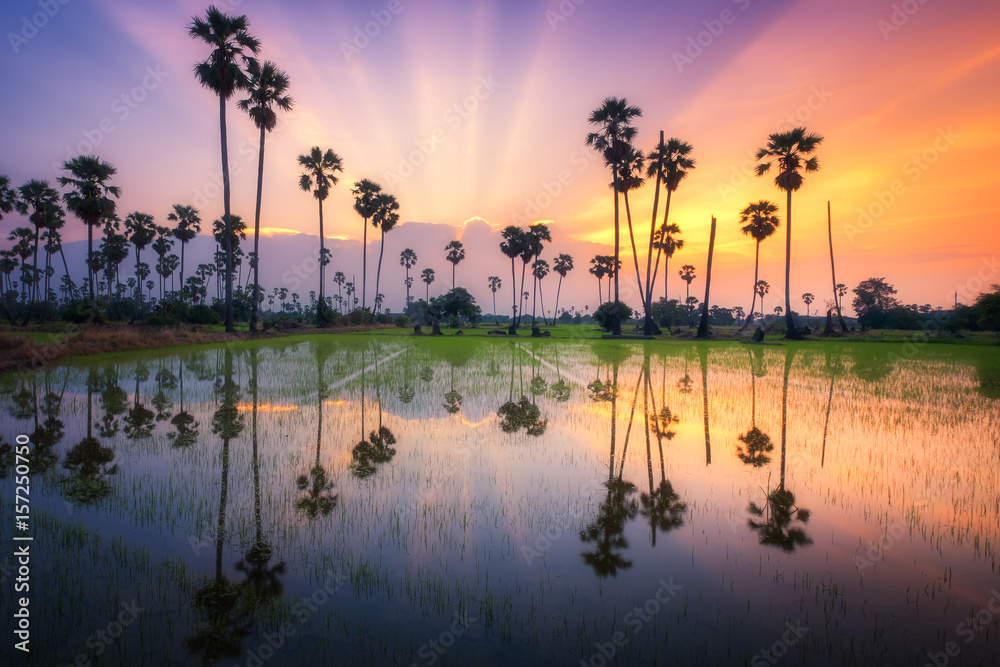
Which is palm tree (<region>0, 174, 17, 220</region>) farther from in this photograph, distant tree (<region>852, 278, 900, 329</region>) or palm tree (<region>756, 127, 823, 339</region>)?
distant tree (<region>852, 278, 900, 329</region>)

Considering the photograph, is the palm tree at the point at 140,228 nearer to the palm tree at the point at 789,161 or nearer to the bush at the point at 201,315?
the bush at the point at 201,315

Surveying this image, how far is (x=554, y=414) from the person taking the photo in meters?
13.8

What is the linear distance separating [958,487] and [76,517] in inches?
553

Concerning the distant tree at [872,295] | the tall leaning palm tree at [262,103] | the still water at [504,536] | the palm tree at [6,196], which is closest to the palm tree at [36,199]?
the palm tree at [6,196]

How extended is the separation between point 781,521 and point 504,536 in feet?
13.2

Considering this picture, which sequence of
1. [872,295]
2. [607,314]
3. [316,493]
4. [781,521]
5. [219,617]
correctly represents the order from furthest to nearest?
1. [872,295]
2. [607,314]
3. [316,493]
4. [781,521]
5. [219,617]

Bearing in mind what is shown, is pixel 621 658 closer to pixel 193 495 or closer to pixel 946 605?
pixel 946 605

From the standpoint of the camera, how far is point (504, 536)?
239 inches

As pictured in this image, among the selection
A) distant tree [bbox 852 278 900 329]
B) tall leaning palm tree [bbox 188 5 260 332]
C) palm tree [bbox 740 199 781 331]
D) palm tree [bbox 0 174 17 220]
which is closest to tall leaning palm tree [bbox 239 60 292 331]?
tall leaning palm tree [bbox 188 5 260 332]

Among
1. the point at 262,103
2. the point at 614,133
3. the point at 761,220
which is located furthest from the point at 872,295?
the point at 262,103

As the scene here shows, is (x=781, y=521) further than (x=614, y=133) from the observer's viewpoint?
No

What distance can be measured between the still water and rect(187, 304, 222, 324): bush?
193 ft

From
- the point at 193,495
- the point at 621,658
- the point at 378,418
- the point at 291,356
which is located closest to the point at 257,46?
the point at 291,356

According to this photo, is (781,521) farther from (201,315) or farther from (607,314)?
(201,315)
